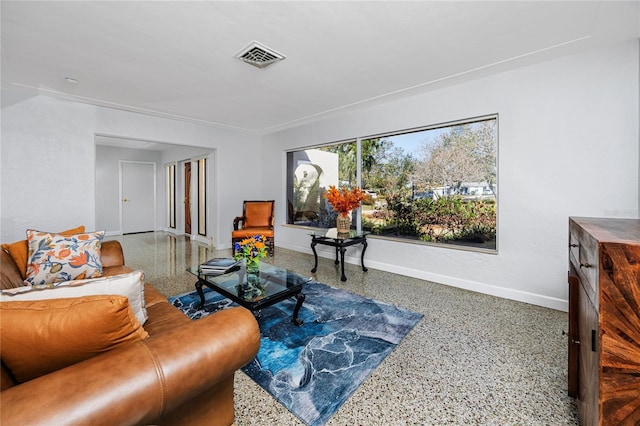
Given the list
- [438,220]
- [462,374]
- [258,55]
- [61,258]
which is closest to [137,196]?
[61,258]

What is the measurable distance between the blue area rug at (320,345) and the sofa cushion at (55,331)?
3.54 ft

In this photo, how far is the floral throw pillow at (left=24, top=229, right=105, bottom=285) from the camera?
1.98 metres

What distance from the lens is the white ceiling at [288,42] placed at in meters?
2.03

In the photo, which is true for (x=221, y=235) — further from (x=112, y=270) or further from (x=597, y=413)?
(x=597, y=413)

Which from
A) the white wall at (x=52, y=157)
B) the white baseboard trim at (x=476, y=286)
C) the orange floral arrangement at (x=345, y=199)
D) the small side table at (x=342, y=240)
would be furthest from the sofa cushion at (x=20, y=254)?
the white baseboard trim at (x=476, y=286)

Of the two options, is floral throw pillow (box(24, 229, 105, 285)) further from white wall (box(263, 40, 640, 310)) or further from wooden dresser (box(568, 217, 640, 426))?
white wall (box(263, 40, 640, 310))

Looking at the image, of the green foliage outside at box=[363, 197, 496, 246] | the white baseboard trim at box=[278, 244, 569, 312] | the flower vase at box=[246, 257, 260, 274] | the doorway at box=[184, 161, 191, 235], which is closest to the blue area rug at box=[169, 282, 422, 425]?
the flower vase at box=[246, 257, 260, 274]

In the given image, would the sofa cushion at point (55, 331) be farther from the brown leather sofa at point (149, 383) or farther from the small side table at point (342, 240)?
the small side table at point (342, 240)

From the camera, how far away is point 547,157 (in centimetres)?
278

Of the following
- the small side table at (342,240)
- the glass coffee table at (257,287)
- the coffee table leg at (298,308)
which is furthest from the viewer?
the small side table at (342,240)

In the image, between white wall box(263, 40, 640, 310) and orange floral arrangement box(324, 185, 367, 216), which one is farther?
orange floral arrangement box(324, 185, 367, 216)

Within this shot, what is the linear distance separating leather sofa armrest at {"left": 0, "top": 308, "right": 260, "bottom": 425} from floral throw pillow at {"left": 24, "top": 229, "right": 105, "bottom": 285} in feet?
5.38

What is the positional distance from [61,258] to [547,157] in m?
4.37

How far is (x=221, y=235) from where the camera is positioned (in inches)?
225
